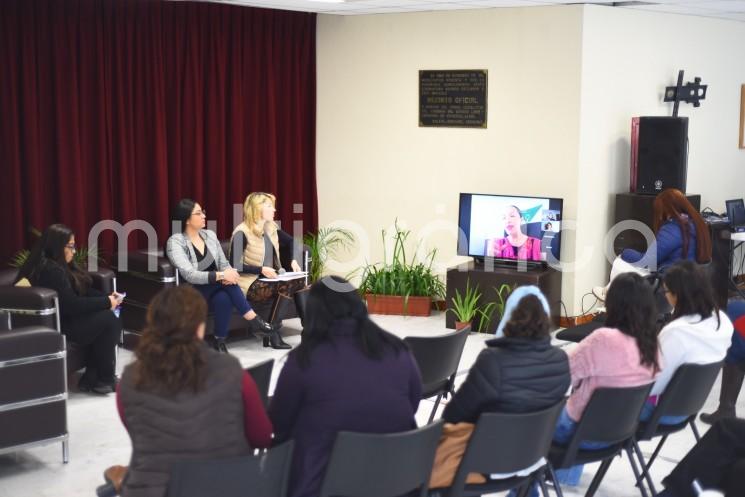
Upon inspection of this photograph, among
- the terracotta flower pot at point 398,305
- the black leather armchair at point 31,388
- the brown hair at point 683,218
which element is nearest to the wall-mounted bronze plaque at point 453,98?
the terracotta flower pot at point 398,305

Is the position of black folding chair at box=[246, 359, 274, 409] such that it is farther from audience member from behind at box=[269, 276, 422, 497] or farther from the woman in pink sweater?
the woman in pink sweater

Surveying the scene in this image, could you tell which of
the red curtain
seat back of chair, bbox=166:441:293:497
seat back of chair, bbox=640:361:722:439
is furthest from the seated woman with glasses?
seat back of chair, bbox=166:441:293:497

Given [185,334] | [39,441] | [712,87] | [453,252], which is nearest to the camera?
[185,334]

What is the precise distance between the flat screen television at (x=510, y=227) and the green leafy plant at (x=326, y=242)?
1308mm

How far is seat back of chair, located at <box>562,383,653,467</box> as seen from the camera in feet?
12.3

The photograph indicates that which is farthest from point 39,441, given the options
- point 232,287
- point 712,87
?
point 712,87

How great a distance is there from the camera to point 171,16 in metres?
7.86

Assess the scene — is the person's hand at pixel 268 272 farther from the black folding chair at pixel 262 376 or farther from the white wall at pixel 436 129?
the black folding chair at pixel 262 376

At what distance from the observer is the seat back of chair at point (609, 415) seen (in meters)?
3.74

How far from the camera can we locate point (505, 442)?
11.2ft

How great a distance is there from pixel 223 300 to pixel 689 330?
3552 mm

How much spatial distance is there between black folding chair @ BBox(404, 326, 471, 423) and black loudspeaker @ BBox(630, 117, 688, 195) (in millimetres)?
3661

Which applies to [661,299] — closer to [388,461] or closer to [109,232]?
[388,461]

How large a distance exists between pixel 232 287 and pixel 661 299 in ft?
9.43
